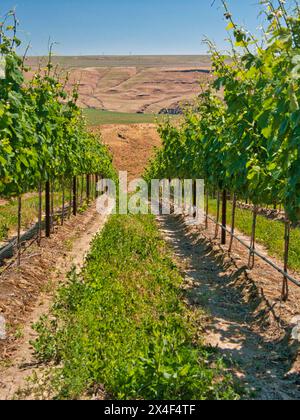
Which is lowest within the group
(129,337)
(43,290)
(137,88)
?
(43,290)

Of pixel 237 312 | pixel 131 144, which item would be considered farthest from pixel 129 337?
pixel 131 144

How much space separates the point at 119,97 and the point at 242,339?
16381 centimetres

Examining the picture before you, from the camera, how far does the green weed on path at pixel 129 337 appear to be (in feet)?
17.3

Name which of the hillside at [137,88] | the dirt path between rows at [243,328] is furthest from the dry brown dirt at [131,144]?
the hillside at [137,88]

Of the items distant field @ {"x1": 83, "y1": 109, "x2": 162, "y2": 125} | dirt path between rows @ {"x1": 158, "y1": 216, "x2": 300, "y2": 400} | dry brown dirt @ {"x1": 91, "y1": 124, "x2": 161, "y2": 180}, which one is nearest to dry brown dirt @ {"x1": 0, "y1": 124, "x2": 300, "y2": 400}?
dirt path between rows @ {"x1": 158, "y1": 216, "x2": 300, "y2": 400}

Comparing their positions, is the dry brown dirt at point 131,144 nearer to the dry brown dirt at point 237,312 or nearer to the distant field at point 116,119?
the distant field at point 116,119

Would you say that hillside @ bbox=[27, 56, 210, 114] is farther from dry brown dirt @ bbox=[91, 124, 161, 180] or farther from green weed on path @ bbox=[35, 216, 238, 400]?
green weed on path @ bbox=[35, 216, 238, 400]

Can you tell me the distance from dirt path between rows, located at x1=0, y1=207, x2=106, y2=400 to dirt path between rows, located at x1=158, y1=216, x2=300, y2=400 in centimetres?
282

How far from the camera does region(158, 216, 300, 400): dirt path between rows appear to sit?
631 centimetres

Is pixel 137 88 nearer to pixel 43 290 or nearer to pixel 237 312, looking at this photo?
pixel 43 290

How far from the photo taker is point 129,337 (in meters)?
7.04

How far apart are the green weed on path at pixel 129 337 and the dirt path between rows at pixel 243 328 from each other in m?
0.37

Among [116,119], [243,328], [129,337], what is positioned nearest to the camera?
[129,337]

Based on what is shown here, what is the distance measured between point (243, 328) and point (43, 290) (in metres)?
4.47
